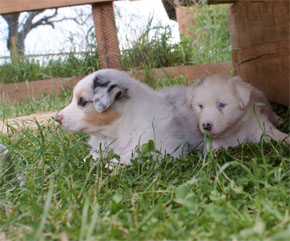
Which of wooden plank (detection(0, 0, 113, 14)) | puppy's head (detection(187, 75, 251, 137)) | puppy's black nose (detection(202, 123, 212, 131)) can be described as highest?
A: wooden plank (detection(0, 0, 113, 14))

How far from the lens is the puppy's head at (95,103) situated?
269 cm

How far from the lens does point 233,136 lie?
3146 millimetres

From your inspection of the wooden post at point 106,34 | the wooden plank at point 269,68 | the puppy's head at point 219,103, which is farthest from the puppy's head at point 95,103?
the wooden post at point 106,34

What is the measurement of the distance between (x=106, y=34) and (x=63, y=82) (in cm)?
132

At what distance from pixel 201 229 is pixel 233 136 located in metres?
1.80

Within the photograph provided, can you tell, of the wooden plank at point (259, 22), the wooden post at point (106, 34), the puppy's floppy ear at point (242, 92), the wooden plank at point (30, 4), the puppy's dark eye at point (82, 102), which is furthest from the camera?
the wooden post at point (106, 34)

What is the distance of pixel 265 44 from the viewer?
13.6ft

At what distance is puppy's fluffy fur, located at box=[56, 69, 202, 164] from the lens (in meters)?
2.71

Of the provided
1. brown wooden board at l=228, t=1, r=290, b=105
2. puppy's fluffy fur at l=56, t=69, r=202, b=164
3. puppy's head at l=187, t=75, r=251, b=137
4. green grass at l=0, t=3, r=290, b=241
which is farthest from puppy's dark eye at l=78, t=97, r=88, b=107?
brown wooden board at l=228, t=1, r=290, b=105

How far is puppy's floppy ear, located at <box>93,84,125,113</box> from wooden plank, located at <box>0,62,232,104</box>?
10.9 feet

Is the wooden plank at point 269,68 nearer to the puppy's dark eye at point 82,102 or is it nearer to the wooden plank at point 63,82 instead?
the wooden plank at point 63,82

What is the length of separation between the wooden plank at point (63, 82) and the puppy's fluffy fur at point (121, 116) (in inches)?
124

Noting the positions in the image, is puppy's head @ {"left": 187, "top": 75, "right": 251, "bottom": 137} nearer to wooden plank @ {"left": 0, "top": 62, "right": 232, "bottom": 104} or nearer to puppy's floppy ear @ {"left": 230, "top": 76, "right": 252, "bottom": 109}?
puppy's floppy ear @ {"left": 230, "top": 76, "right": 252, "bottom": 109}

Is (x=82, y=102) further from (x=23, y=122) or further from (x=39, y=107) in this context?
(x=39, y=107)
